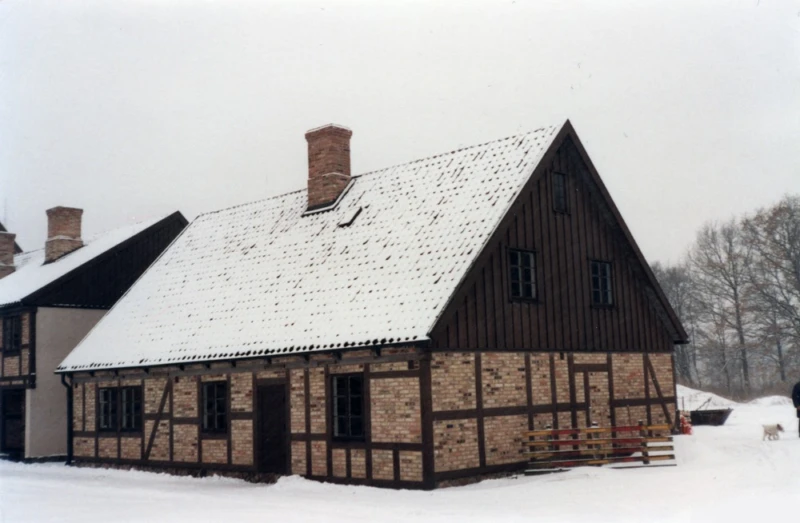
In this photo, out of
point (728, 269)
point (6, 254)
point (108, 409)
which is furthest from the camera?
point (728, 269)

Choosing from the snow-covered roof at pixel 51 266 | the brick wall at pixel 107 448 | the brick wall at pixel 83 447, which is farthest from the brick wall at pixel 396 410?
the snow-covered roof at pixel 51 266

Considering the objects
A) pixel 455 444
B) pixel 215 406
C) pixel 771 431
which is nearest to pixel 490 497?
pixel 455 444

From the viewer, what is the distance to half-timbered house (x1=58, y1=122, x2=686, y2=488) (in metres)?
17.0

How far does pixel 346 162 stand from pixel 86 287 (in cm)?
1072

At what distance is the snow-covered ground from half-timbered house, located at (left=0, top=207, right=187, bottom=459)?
6886 millimetres

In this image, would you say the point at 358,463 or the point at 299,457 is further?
the point at 299,457

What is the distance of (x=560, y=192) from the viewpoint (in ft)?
66.7

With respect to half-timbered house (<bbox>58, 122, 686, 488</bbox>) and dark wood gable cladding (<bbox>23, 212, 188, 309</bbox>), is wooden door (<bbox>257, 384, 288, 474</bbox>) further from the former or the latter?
dark wood gable cladding (<bbox>23, 212, 188, 309</bbox>)

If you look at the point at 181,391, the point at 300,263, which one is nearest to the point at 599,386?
the point at 300,263

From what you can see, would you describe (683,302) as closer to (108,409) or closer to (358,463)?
(108,409)

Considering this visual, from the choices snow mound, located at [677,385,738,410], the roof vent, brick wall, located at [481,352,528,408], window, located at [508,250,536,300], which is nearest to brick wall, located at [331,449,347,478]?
brick wall, located at [481,352,528,408]

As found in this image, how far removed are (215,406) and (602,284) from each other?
9709 mm

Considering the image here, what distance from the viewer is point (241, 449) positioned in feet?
65.5

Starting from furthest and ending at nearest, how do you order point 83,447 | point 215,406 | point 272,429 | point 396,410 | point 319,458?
point 83,447 < point 215,406 < point 272,429 < point 319,458 < point 396,410
